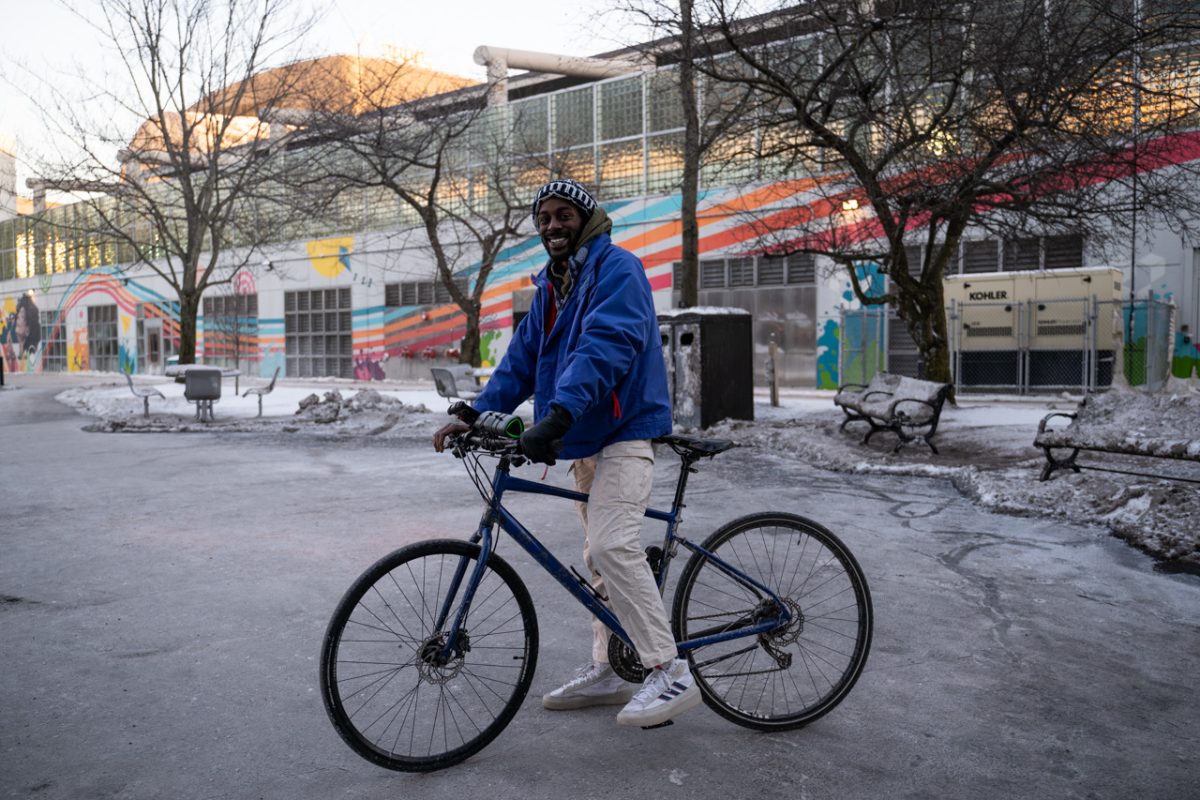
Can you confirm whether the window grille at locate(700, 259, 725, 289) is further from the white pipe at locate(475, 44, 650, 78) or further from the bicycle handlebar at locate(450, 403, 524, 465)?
the bicycle handlebar at locate(450, 403, 524, 465)

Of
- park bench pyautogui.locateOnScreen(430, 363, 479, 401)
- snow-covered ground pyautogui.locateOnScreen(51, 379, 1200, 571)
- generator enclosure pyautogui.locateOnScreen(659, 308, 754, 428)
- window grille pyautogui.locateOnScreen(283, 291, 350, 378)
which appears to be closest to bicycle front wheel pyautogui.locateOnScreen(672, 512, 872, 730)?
snow-covered ground pyautogui.locateOnScreen(51, 379, 1200, 571)

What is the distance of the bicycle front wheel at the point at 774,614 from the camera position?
328cm

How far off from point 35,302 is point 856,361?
1832 inches

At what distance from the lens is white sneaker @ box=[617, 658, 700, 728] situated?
119 inches

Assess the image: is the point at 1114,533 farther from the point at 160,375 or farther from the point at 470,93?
the point at 160,375

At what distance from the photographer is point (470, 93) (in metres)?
24.4

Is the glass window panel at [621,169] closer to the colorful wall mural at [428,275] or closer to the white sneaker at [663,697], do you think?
the colorful wall mural at [428,275]

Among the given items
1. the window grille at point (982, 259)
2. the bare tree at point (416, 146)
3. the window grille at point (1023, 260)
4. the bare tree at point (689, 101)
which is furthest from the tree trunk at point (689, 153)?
the window grille at point (982, 259)

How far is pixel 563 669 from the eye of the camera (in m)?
3.93

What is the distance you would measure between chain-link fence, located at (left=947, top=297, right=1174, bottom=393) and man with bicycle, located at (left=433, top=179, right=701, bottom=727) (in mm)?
18474

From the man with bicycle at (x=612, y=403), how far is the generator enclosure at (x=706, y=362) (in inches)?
408

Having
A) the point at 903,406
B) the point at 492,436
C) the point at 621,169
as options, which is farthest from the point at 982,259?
the point at 492,436

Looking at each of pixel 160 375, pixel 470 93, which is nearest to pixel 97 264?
pixel 160 375

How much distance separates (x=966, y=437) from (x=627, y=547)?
10400 millimetres
